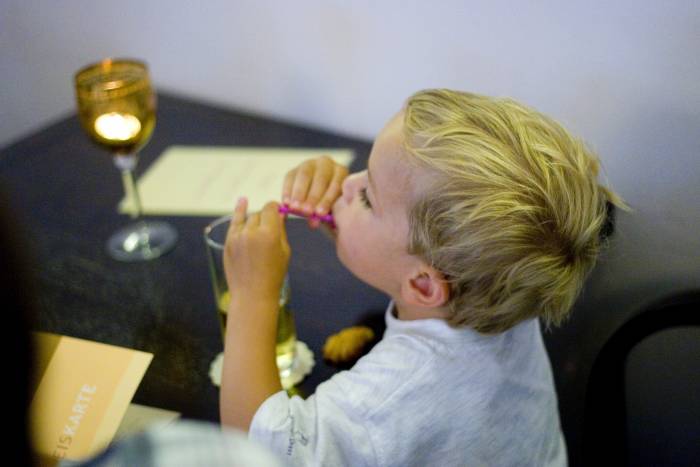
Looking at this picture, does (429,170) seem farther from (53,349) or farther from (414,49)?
(414,49)

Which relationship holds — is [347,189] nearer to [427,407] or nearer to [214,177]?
[427,407]

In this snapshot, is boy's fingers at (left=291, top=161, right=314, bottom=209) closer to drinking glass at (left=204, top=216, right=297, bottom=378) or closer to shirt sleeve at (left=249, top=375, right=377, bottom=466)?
drinking glass at (left=204, top=216, right=297, bottom=378)

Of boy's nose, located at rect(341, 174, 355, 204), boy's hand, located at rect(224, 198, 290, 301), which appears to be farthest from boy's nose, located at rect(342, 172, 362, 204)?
boy's hand, located at rect(224, 198, 290, 301)

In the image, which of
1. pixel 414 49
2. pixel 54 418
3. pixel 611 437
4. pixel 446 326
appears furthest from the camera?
pixel 414 49

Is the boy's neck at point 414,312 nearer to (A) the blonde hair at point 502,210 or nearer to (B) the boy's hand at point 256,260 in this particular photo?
(A) the blonde hair at point 502,210

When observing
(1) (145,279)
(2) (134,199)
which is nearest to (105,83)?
(2) (134,199)

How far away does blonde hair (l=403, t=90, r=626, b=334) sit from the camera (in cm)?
65

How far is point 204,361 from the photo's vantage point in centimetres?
80

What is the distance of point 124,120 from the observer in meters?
0.95

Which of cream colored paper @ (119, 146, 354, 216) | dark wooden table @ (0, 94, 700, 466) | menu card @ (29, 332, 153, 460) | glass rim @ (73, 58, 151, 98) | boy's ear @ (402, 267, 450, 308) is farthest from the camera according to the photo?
cream colored paper @ (119, 146, 354, 216)

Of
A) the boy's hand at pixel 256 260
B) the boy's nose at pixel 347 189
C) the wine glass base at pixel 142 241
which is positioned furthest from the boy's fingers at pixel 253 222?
the wine glass base at pixel 142 241

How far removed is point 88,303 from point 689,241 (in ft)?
2.54

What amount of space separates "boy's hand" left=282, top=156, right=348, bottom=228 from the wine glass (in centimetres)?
23

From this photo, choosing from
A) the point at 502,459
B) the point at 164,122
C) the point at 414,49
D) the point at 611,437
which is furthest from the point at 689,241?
the point at 164,122
